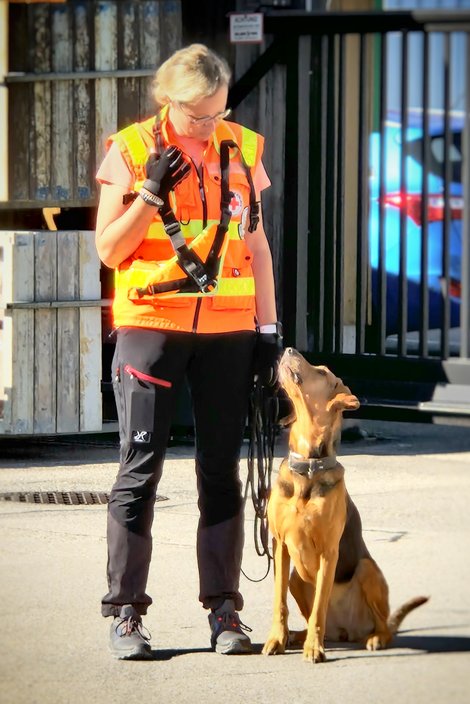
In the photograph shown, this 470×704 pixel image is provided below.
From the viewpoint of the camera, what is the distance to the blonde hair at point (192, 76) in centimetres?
510

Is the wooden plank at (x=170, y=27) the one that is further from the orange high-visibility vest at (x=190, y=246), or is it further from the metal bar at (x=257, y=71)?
the orange high-visibility vest at (x=190, y=246)

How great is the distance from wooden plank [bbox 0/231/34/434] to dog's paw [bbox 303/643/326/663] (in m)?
4.58

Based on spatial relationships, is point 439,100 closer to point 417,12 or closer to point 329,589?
point 417,12

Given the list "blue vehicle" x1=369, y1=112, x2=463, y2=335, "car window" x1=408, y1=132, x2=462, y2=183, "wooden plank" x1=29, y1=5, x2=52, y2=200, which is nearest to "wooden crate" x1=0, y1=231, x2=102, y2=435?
"wooden plank" x1=29, y1=5, x2=52, y2=200

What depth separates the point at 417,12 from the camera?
813 centimetres

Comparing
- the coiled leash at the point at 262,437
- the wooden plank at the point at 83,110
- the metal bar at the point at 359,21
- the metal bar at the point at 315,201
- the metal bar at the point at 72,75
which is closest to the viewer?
the coiled leash at the point at 262,437

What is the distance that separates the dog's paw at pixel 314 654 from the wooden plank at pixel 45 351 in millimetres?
4572

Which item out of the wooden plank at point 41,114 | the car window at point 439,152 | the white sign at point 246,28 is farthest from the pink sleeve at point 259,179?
the car window at point 439,152

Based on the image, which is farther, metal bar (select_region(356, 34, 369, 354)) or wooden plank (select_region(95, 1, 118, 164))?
wooden plank (select_region(95, 1, 118, 164))

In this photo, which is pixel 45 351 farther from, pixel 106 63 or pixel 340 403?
pixel 340 403

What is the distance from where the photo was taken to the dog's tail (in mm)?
5543

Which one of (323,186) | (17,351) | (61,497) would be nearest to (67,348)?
(17,351)

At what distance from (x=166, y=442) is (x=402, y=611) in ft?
3.47

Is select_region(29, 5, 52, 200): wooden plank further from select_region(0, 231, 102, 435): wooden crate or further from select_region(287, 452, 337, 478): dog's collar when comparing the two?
select_region(287, 452, 337, 478): dog's collar
